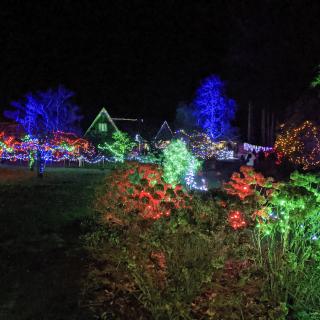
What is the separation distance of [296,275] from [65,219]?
633 centimetres

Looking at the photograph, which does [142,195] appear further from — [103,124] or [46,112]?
[103,124]

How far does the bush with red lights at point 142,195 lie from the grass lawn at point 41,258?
91 centimetres

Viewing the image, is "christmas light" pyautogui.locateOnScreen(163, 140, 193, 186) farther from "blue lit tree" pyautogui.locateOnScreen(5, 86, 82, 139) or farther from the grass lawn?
"blue lit tree" pyautogui.locateOnScreen(5, 86, 82, 139)

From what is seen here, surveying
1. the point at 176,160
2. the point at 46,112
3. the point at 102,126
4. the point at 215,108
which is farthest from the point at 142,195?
the point at 215,108

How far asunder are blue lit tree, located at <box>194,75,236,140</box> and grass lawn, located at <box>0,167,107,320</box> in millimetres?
31811

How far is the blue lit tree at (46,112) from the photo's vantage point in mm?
36562

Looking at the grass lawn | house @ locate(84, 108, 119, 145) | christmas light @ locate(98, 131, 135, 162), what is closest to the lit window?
house @ locate(84, 108, 119, 145)

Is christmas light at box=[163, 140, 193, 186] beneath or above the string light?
beneath

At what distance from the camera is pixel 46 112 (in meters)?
37.3

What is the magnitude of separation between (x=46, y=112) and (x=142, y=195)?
32.5 metres

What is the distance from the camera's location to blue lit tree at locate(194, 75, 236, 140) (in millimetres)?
42781

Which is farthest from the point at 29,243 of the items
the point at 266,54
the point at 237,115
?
the point at 237,115

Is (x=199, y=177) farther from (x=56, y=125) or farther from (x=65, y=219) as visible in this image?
(x=56, y=125)

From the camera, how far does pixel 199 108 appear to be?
43812 millimetres
